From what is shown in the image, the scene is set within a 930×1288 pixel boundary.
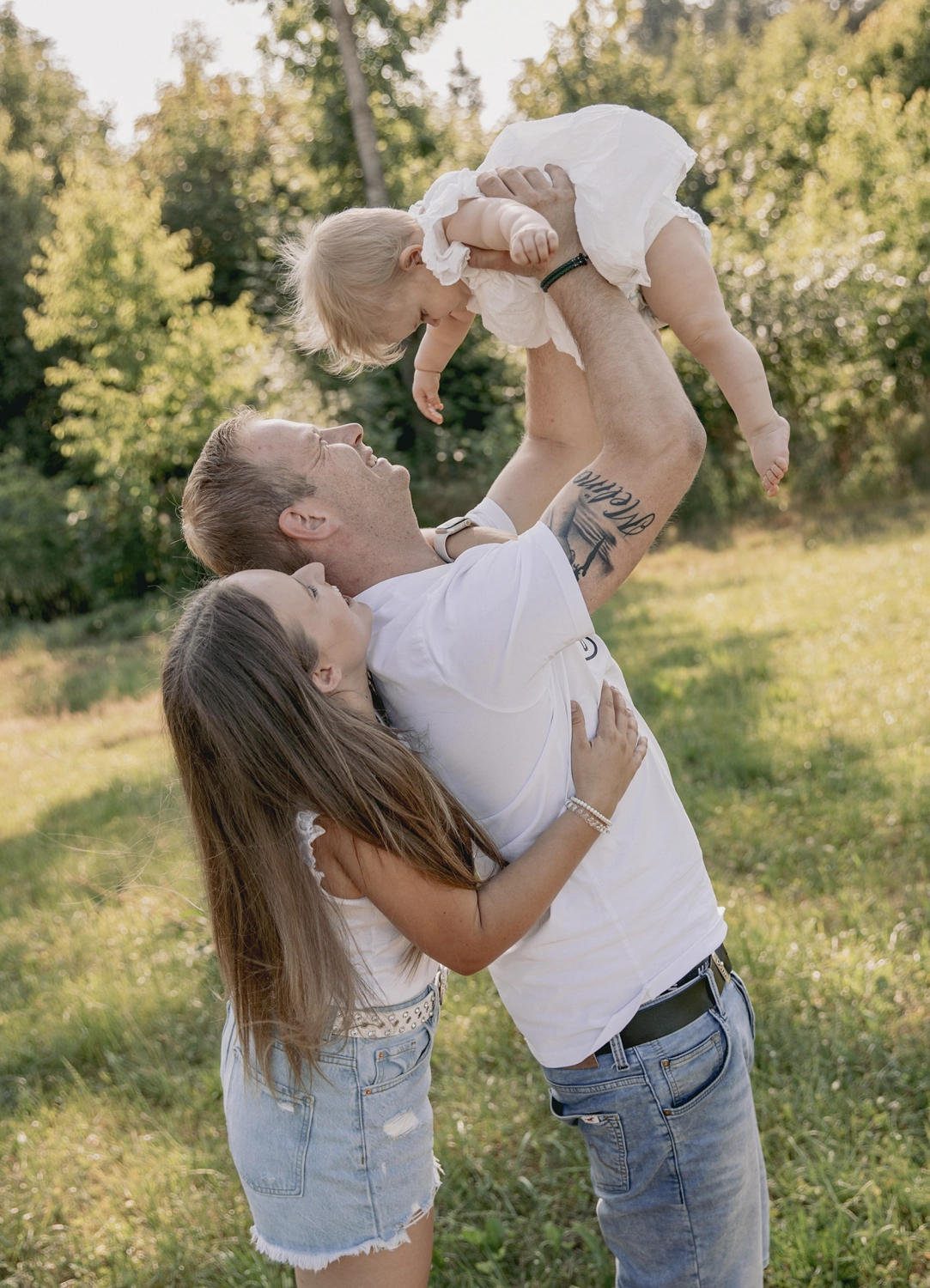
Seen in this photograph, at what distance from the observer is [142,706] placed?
8781 millimetres

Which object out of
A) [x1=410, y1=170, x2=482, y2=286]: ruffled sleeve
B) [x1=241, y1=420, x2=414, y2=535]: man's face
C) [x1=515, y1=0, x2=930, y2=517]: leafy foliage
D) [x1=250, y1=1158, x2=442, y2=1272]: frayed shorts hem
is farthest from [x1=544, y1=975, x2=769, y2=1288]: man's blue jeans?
[x1=515, y1=0, x2=930, y2=517]: leafy foliage

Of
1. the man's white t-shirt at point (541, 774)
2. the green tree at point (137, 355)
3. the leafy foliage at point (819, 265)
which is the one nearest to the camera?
the man's white t-shirt at point (541, 774)

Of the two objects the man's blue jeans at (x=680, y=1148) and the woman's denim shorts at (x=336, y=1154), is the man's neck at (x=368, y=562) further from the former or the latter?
the man's blue jeans at (x=680, y=1148)

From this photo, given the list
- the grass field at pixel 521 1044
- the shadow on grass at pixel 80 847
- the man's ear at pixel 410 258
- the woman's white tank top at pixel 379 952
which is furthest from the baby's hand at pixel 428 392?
the shadow on grass at pixel 80 847

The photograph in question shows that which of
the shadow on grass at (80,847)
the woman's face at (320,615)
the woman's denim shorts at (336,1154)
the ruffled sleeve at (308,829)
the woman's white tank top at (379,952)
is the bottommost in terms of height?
the shadow on grass at (80,847)

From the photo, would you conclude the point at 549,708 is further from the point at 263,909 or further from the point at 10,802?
the point at 10,802

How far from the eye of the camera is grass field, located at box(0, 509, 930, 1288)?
2.47 meters

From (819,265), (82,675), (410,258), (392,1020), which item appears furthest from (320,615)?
(819,265)

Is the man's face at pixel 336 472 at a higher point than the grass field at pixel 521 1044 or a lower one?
higher

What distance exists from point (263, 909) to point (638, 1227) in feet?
2.74

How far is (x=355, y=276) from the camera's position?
241cm

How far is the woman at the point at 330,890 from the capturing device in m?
1.52

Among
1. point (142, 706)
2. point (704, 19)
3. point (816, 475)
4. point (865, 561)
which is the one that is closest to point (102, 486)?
point (142, 706)

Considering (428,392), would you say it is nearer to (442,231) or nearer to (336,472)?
(442,231)
